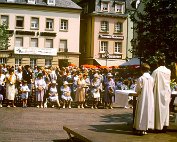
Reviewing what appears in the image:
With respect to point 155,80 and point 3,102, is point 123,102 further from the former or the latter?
point 3,102

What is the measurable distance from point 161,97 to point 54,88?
369 inches

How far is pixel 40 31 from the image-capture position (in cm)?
4675

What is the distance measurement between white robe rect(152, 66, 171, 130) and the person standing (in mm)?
252

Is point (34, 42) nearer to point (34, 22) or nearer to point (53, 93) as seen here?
point (34, 22)

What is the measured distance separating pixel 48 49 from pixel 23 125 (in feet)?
114

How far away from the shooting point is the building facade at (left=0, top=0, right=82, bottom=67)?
45219 millimetres

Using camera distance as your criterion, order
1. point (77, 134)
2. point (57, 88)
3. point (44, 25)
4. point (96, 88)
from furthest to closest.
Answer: point (44, 25) < point (57, 88) < point (96, 88) < point (77, 134)

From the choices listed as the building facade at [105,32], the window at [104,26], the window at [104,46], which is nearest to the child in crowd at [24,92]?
the building facade at [105,32]

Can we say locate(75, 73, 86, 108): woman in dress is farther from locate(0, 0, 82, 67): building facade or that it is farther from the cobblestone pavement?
locate(0, 0, 82, 67): building facade

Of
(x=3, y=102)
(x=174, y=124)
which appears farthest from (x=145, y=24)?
(x=174, y=124)

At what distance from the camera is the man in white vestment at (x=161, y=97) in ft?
30.3

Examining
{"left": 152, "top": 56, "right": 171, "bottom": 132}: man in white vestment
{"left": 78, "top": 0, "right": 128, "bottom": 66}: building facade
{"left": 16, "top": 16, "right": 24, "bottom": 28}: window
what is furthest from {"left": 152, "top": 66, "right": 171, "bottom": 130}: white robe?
{"left": 78, "top": 0, "right": 128, "bottom": 66}: building facade

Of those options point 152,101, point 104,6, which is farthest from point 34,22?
point 152,101

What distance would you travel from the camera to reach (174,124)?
11062mm
